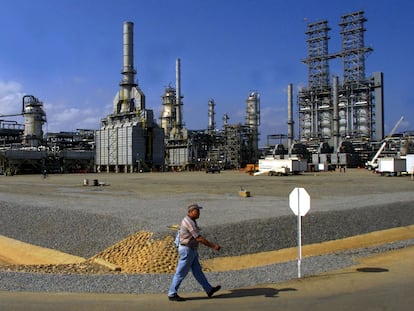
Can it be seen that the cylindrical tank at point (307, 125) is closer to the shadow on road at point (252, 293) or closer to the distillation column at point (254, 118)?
the distillation column at point (254, 118)

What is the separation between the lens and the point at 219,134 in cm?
12938

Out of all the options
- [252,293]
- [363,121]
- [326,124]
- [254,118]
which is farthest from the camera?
[254,118]

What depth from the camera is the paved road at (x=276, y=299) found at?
762 centimetres

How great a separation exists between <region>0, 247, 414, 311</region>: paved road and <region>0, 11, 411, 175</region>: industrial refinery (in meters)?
85.1

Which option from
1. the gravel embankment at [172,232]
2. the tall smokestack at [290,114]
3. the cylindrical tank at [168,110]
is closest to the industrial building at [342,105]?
the tall smokestack at [290,114]

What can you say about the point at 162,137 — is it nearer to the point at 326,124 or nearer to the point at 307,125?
the point at 307,125

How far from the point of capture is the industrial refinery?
102875mm

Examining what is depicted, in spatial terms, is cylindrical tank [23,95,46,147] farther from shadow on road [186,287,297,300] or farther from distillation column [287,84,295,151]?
shadow on road [186,287,297,300]

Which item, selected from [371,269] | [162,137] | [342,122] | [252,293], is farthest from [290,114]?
[252,293]

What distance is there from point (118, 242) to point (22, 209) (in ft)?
35.4

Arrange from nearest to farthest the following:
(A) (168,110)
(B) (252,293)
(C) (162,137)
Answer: (B) (252,293) < (C) (162,137) < (A) (168,110)

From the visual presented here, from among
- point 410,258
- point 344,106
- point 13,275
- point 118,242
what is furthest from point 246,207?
point 344,106

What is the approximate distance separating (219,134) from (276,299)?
399ft

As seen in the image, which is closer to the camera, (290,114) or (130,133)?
(130,133)
